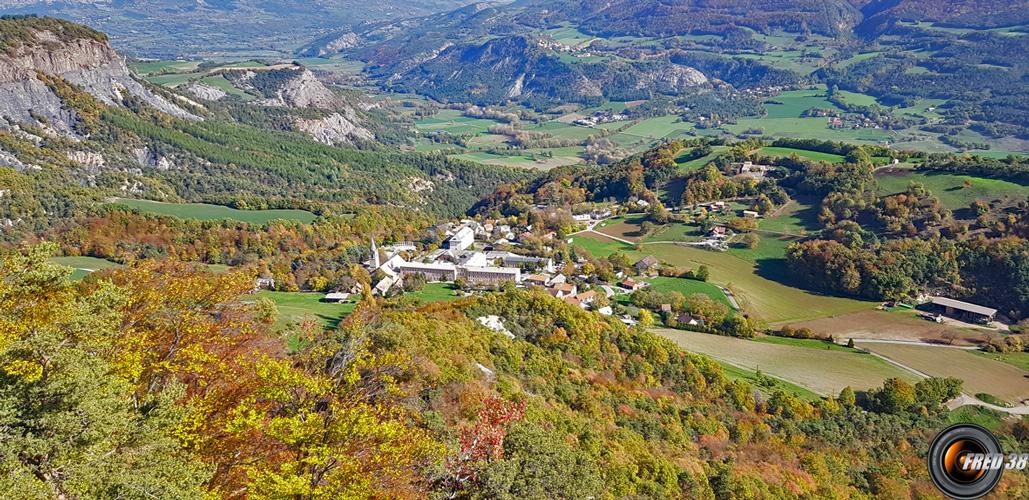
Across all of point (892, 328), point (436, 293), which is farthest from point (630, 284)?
point (892, 328)

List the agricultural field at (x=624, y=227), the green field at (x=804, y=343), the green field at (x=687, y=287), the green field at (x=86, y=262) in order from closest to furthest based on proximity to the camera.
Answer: the green field at (x=804, y=343) → the green field at (x=86, y=262) → the green field at (x=687, y=287) → the agricultural field at (x=624, y=227)

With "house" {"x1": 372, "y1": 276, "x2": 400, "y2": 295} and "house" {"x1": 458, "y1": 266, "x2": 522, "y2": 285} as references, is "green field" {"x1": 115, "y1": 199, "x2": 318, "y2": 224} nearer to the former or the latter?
"house" {"x1": 372, "y1": 276, "x2": 400, "y2": 295}

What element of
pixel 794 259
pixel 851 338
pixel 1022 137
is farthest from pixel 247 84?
pixel 1022 137

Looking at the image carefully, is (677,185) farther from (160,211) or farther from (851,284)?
(160,211)

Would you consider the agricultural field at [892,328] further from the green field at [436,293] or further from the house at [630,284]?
the green field at [436,293]

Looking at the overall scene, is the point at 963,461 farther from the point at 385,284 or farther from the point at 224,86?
the point at 224,86

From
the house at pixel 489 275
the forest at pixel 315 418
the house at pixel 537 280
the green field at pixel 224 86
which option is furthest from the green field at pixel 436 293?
the green field at pixel 224 86
